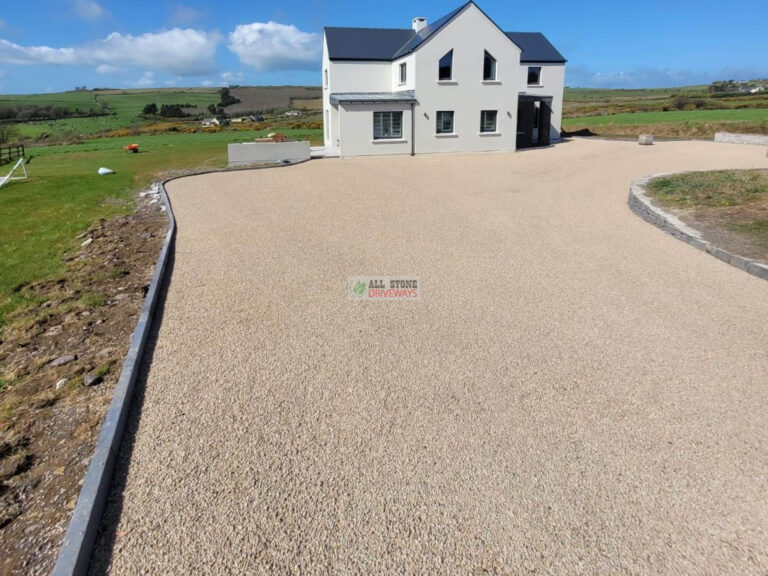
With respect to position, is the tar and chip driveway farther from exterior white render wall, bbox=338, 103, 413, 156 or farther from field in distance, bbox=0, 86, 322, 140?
field in distance, bbox=0, 86, 322, 140

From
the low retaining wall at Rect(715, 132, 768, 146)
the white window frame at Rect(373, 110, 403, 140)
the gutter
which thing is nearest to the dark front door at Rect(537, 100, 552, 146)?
the gutter

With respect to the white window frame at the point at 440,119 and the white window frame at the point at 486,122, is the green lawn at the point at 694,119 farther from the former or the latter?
the white window frame at the point at 440,119

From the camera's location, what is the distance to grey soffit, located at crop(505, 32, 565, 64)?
32.7m

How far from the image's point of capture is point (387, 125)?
27.1 m

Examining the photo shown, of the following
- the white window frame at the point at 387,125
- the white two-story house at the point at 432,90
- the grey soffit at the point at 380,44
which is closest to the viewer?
the white two-story house at the point at 432,90

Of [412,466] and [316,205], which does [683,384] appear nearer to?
[412,466]

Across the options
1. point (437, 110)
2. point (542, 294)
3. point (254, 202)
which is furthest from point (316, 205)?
point (437, 110)

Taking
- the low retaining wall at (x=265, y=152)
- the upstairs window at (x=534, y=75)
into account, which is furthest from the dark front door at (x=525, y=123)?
the low retaining wall at (x=265, y=152)

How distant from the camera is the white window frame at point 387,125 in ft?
88.2

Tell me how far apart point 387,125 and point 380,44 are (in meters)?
6.87

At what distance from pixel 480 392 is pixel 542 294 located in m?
2.95

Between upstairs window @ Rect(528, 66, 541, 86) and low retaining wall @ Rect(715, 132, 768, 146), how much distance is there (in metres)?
11.4

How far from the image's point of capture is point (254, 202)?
1466 centimetres

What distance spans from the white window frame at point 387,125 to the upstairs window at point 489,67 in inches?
208
